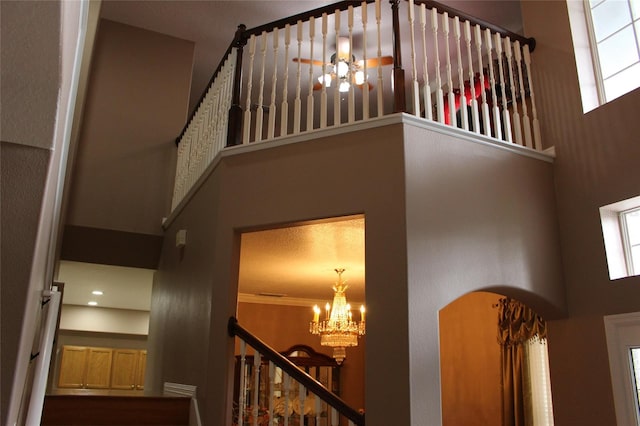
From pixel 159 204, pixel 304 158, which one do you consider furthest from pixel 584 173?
pixel 159 204

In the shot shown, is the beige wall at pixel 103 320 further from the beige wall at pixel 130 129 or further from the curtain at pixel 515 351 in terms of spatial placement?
the curtain at pixel 515 351

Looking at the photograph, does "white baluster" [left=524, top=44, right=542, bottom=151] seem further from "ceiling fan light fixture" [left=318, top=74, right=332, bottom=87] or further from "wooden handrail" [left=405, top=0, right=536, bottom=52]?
"ceiling fan light fixture" [left=318, top=74, right=332, bottom=87]

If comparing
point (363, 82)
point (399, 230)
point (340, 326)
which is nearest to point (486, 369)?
point (340, 326)

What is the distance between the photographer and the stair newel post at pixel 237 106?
4.49 m

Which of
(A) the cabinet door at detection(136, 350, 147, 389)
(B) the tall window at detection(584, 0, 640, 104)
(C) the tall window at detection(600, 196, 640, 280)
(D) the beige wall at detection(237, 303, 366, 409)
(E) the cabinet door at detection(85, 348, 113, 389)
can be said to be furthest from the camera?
(A) the cabinet door at detection(136, 350, 147, 389)

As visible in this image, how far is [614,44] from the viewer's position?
439 cm

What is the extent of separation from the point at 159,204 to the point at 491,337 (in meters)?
4.01

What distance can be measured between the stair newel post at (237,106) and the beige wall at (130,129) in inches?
87.4

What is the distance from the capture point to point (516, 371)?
5.67 meters

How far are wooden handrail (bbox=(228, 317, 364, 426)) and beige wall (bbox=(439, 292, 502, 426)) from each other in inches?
122

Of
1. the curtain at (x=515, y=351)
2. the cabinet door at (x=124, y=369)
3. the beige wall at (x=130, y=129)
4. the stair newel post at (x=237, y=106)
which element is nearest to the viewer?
the stair newel post at (x=237, y=106)

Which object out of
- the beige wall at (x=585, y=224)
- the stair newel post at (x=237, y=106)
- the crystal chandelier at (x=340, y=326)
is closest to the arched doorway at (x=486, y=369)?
the crystal chandelier at (x=340, y=326)

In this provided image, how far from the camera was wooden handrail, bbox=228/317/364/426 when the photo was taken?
3.52 metres

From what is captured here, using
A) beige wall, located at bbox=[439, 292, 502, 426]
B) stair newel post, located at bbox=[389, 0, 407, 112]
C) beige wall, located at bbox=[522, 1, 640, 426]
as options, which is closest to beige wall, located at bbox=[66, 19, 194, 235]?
stair newel post, located at bbox=[389, 0, 407, 112]
